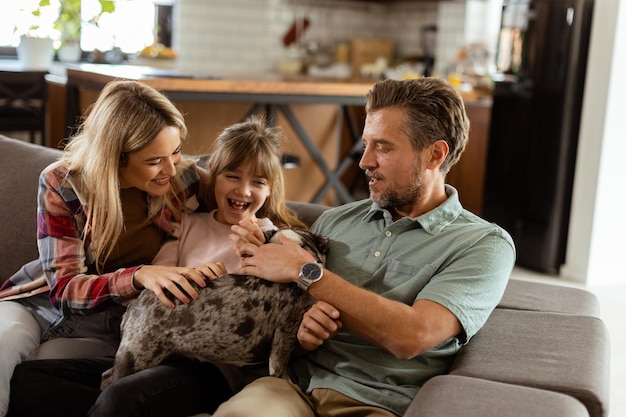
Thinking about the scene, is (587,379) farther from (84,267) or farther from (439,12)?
(439,12)

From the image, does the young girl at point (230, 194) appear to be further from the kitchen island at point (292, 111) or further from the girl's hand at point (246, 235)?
the kitchen island at point (292, 111)

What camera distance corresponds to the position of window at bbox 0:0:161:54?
6.04 metres

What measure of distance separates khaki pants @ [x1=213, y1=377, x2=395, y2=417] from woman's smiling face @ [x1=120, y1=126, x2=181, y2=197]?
1.85ft

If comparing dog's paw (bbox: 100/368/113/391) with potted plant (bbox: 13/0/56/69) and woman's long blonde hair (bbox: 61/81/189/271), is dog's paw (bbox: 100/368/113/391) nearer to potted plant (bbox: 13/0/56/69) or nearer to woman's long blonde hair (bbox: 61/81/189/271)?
woman's long blonde hair (bbox: 61/81/189/271)

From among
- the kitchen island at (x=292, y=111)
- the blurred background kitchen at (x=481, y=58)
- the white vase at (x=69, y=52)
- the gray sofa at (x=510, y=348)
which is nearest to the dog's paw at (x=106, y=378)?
the gray sofa at (x=510, y=348)

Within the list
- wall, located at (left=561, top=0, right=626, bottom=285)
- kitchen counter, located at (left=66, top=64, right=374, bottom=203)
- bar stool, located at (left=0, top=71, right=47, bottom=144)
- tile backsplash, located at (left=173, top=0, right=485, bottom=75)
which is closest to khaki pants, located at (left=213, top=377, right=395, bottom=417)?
kitchen counter, located at (left=66, top=64, right=374, bottom=203)

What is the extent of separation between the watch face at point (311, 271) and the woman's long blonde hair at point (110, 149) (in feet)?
1.70

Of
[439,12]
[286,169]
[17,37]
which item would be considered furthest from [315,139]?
[17,37]

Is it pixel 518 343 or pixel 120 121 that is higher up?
pixel 120 121

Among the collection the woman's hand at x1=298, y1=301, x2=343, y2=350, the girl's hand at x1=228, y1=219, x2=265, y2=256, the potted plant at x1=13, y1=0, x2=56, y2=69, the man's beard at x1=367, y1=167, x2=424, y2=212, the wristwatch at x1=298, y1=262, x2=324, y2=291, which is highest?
the potted plant at x1=13, y1=0, x2=56, y2=69

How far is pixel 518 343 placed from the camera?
183cm

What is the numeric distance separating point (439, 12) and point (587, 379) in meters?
5.53

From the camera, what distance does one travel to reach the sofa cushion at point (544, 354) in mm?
1639

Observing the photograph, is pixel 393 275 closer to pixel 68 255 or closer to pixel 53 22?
pixel 68 255
